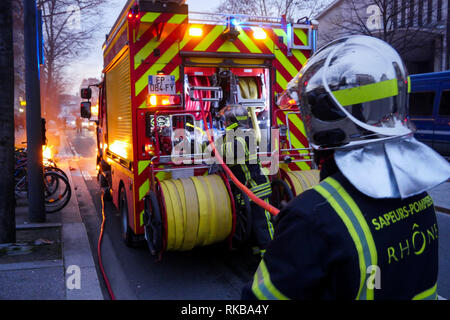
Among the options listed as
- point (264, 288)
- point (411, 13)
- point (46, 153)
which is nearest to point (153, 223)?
point (264, 288)

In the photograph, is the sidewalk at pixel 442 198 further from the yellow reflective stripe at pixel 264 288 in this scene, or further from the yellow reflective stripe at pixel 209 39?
the yellow reflective stripe at pixel 264 288

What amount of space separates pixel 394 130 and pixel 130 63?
12.7ft

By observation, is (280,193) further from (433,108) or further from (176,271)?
(433,108)

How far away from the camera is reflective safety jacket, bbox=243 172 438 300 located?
1204 millimetres

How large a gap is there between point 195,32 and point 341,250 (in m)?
4.31

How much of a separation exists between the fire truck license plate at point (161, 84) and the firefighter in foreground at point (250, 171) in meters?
0.80

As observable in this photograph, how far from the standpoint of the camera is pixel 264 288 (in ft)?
4.19

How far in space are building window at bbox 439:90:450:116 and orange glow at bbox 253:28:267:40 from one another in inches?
355

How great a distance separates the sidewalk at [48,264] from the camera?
3.91 metres

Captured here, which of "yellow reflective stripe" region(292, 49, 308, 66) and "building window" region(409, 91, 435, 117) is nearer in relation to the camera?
"yellow reflective stripe" region(292, 49, 308, 66)

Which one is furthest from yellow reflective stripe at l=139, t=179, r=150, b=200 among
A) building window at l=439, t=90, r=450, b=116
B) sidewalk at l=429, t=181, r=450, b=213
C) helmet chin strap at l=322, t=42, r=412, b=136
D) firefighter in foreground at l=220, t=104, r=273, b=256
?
building window at l=439, t=90, r=450, b=116

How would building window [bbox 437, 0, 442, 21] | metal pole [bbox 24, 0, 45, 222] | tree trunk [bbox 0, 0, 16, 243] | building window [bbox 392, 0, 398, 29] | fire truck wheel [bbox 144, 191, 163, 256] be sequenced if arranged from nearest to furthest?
1. fire truck wheel [bbox 144, 191, 163, 256]
2. tree trunk [bbox 0, 0, 16, 243]
3. metal pole [bbox 24, 0, 45, 222]
4. building window [bbox 392, 0, 398, 29]
5. building window [bbox 437, 0, 442, 21]

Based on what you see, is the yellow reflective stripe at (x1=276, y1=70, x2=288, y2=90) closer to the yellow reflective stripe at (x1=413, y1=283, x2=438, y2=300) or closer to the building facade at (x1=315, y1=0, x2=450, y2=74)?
the yellow reflective stripe at (x1=413, y1=283, x2=438, y2=300)
